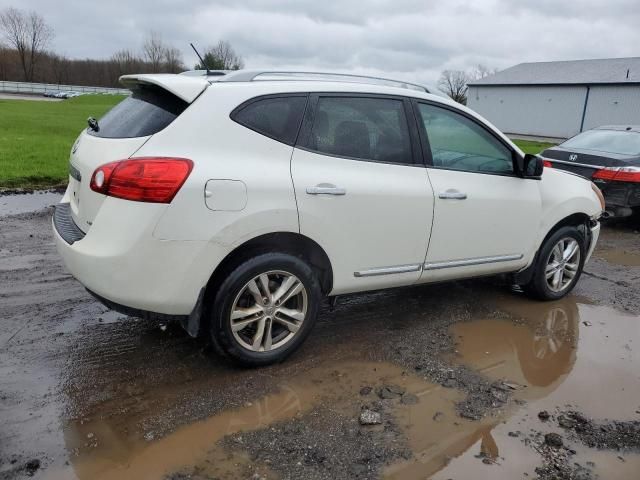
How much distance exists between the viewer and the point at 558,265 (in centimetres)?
513

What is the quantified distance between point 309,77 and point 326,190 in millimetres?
896

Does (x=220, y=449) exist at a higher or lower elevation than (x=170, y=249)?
lower

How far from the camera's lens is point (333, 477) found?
2.64 meters

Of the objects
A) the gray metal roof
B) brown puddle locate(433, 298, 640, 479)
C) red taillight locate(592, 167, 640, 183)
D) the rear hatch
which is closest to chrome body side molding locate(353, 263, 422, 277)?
brown puddle locate(433, 298, 640, 479)

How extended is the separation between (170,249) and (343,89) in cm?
165

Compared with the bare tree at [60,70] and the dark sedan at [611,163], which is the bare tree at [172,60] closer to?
the bare tree at [60,70]

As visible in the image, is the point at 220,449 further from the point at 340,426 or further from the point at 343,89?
the point at 343,89

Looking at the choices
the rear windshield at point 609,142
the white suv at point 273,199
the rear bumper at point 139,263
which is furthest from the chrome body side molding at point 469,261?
the rear windshield at point 609,142

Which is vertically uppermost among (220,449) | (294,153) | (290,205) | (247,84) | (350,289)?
(247,84)

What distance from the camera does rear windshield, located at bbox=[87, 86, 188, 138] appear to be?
328 centimetres

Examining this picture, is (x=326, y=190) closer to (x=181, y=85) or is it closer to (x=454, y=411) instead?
(x=181, y=85)

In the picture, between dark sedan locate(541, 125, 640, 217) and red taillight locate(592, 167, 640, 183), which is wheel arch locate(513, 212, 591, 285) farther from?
red taillight locate(592, 167, 640, 183)

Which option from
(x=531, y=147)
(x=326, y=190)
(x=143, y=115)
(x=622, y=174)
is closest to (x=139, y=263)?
(x=143, y=115)

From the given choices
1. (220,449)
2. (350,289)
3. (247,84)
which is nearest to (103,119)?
(247,84)
